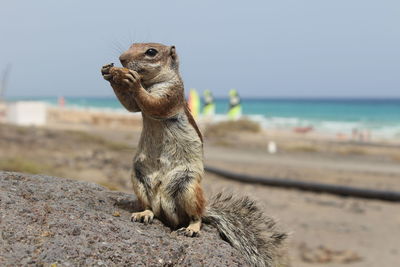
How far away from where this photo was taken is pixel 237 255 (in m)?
3.69

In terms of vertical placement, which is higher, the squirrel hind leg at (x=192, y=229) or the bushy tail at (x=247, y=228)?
the squirrel hind leg at (x=192, y=229)

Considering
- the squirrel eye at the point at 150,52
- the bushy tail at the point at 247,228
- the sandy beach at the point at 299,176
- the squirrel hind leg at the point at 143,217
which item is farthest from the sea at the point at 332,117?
the squirrel eye at the point at 150,52

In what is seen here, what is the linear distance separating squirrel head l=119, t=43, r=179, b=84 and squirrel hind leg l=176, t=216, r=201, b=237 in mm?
1060

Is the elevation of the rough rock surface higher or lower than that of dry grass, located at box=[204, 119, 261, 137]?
higher

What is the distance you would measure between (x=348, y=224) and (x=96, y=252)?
9411 mm

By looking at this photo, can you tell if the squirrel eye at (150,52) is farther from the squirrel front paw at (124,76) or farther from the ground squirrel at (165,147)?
the squirrel front paw at (124,76)

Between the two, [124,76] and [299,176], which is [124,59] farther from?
[299,176]

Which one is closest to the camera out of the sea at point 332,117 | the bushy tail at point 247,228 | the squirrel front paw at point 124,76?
the squirrel front paw at point 124,76

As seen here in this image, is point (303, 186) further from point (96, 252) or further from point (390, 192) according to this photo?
point (96, 252)

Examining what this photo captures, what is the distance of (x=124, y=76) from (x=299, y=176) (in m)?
14.4

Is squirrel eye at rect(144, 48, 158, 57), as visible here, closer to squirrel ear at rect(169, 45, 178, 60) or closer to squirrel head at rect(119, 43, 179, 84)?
squirrel head at rect(119, 43, 179, 84)

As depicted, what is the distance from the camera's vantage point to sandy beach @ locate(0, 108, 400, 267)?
31.6ft

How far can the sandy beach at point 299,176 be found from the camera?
9.62 metres

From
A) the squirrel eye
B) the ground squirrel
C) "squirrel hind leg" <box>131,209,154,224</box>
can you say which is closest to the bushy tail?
the ground squirrel
